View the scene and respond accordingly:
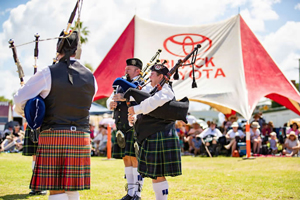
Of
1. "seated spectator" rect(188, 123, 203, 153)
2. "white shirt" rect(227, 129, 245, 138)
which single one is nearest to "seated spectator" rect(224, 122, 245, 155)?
"white shirt" rect(227, 129, 245, 138)

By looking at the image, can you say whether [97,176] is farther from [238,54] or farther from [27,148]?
[238,54]

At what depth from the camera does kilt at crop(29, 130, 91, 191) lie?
2.41 m

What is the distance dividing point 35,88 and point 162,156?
1.29 meters

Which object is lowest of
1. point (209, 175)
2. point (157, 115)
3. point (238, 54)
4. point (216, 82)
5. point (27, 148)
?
point (209, 175)

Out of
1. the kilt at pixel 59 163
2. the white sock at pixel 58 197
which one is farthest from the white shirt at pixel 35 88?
the white sock at pixel 58 197

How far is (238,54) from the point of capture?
1145 cm

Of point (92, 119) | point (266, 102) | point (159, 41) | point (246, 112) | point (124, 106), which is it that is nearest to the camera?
point (124, 106)

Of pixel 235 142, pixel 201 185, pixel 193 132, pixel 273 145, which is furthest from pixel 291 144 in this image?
pixel 201 185

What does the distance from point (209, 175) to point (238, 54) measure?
6.68 m

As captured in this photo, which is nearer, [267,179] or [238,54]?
[267,179]

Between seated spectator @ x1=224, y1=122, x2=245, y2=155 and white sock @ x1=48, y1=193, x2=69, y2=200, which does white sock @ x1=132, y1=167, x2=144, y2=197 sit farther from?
seated spectator @ x1=224, y1=122, x2=245, y2=155

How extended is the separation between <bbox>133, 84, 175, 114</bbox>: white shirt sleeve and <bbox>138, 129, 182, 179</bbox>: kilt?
0.29 m

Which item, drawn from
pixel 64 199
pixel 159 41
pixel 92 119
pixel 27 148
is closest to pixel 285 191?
pixel 64 199

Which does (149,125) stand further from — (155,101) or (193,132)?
(193,132)
